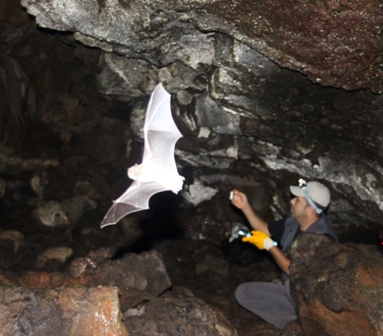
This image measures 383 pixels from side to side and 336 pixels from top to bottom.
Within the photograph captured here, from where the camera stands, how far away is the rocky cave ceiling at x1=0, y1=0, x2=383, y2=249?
3.60m

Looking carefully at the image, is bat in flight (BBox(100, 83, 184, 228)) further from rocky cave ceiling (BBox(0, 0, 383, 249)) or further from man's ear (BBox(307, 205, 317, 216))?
man's ear (BBox(307, 205, 317, 216))

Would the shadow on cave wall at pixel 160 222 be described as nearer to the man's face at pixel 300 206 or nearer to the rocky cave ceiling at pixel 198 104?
Result: the rocky cave ceiling at pixel 198 104

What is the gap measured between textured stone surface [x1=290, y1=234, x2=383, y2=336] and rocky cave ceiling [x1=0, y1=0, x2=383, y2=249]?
113 cm

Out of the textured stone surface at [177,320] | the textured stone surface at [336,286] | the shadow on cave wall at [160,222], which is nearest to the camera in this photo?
the textured stone surface at [336,286]

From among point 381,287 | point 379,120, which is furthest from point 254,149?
point 381,287

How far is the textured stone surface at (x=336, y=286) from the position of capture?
3.39 metres

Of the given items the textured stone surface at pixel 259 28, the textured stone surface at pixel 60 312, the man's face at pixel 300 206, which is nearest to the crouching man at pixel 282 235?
the man's face at pixel 300 206

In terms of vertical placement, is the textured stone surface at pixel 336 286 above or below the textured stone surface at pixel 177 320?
above

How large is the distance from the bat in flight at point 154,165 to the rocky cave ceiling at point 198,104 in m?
0.81

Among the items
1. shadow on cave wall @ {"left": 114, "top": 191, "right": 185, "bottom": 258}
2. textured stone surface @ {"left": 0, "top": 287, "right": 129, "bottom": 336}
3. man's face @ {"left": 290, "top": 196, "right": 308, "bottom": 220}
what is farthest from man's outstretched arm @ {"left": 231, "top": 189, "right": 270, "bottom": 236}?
shadow on cave wall @ {"left": 114, "top": 191, "right": 185, "bottom": 258}

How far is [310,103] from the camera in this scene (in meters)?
4.20

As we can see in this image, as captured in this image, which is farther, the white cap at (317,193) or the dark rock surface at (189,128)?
the white cap at (317,193)

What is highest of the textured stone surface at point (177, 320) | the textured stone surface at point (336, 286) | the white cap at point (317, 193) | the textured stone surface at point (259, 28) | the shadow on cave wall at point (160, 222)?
the textured stone surface at point (259, 28)

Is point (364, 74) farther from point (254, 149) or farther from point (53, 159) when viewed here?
point (53, 159)
